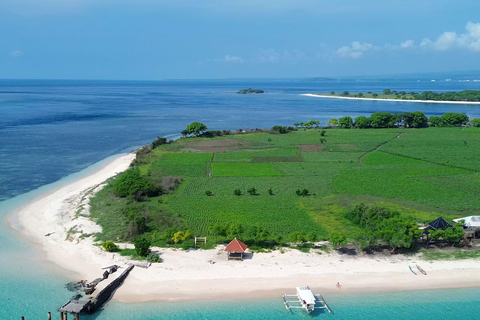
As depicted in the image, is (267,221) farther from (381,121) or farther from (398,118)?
(398,118)

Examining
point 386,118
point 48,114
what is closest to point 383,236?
point 386,118

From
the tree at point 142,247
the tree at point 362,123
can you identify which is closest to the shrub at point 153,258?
the tree at point 142,247

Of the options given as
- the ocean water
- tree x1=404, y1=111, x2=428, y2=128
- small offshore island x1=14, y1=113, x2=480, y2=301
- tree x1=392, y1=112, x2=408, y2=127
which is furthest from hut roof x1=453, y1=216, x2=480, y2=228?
tree x1=404, y1=111, x2=428, y2=128

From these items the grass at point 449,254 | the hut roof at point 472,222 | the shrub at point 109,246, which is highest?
the hut roof at point 472,222

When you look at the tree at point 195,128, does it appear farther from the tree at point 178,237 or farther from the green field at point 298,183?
the tree at point 178,237

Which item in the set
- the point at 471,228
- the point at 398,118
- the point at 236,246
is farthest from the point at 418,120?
the point at 236,246
